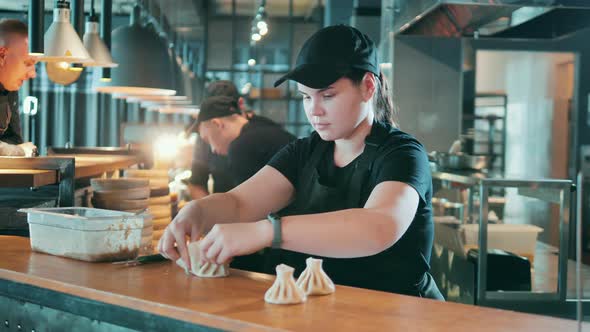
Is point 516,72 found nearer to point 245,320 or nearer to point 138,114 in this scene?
point 138,114

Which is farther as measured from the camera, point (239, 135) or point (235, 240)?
point (239, 135)

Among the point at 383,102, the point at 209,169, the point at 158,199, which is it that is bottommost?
the point at 158,199

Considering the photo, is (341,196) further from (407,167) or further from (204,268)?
(204,268)

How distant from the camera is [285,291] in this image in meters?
1.59

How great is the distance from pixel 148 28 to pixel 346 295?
4.06 meters

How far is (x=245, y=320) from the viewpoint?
1434 millimetres

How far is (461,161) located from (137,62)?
8.85 ft

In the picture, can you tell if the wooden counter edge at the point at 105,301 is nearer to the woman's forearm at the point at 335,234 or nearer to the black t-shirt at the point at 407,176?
the woman's forearm at the point at 335,234

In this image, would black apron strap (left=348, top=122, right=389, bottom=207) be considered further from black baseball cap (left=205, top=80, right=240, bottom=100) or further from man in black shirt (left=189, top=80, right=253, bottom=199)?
black baseball cap (left=205, top=80, right=240, bottom=100)

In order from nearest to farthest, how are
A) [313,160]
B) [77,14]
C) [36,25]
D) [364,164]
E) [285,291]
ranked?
[285,291] → [364,164] → [313,160] → [36,25] → [77,14]

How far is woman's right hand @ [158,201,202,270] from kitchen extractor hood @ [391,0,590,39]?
2.63 m

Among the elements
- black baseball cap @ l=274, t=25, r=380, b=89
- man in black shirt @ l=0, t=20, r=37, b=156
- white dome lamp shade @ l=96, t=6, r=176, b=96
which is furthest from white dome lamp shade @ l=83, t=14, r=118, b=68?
black baseball cap @ l=274, t=25, r=380, b=89

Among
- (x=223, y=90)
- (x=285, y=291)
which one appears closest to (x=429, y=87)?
(x=223, y=90)

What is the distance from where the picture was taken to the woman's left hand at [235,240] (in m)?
1.68
